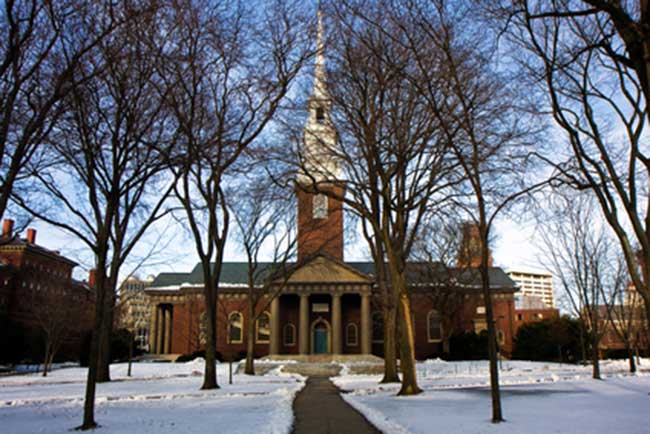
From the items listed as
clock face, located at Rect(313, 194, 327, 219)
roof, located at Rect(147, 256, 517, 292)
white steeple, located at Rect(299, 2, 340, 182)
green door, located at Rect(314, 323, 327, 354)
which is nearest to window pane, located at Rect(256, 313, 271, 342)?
roof, located at Rect(147, 256, 517, 292)

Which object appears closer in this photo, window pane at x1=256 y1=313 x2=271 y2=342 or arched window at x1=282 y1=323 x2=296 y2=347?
arched window at x1=282 y1=323 x2=296 y2=347

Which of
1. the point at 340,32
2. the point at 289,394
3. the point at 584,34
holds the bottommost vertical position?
the point at 289,394

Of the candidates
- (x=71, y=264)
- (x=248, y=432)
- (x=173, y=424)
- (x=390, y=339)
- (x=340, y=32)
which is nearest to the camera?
(x=248, y=432)

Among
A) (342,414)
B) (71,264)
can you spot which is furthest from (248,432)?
(71,264)

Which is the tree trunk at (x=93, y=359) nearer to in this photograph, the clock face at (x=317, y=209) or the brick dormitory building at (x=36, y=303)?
the clock face at (x=317, y=209)

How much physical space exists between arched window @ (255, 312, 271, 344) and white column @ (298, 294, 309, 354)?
513 centimetres

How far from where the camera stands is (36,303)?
3888 centimetres

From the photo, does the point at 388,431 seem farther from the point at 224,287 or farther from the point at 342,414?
the point at 224,287

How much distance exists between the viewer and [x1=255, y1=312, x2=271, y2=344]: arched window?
159 feet

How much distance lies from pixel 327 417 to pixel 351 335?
37164 mm

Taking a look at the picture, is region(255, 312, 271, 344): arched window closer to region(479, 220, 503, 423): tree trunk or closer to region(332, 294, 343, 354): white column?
region(332, 294, 343, 354): white column

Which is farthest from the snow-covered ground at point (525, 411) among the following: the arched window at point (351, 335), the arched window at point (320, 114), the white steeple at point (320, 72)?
the arched window at point (351, 335)

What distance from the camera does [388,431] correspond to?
9.59 meters

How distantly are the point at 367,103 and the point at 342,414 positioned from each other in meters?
9.38
